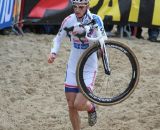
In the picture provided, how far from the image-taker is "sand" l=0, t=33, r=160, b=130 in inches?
298

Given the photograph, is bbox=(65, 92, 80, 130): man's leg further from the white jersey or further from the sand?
the sand

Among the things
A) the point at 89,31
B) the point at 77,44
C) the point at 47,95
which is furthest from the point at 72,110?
the point at 47,95

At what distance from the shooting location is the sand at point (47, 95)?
7578 mm

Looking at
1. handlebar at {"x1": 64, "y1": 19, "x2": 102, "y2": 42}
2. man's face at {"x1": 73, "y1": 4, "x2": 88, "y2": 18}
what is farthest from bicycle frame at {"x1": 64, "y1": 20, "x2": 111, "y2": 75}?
man's face at {"x1": 73, "y1": 4, "x2": 88, "y2": 18}

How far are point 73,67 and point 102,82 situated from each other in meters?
2.91

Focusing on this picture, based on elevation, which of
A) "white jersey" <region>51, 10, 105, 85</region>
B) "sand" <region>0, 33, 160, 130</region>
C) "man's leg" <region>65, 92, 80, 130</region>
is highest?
"white jersey" <region>51, 10, 105, 85</region>

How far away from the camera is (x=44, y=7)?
1259 centimetres

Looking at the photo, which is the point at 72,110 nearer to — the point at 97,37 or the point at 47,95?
the point at 97,37

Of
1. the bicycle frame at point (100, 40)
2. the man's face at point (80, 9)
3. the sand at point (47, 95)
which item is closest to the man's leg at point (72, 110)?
the bicycle frame at point (100, 40)

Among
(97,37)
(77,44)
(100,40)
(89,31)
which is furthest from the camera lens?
(77,44)

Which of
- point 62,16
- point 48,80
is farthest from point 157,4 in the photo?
point 48,80

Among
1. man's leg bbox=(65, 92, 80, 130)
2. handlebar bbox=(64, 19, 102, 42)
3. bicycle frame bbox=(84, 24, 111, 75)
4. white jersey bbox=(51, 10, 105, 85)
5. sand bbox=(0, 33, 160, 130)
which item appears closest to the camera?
bicycle frame bbox=(84, 24, 111, 75)

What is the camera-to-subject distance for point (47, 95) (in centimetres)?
869

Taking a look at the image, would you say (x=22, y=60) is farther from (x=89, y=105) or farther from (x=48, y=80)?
(x=89, y=105)
